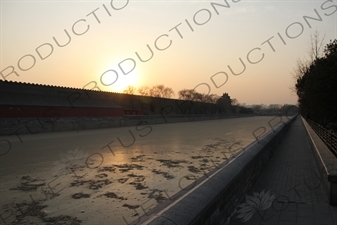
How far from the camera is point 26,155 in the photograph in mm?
10789

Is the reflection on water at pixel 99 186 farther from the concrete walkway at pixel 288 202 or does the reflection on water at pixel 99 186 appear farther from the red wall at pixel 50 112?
the red wall at pixel 50 112

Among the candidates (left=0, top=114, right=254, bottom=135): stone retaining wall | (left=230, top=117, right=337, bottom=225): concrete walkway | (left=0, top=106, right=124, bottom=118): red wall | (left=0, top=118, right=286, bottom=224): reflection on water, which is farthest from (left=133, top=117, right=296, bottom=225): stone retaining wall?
(left=0, top=106, right=124, bottom=118): red wall

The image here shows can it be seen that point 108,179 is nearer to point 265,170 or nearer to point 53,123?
point 265,170

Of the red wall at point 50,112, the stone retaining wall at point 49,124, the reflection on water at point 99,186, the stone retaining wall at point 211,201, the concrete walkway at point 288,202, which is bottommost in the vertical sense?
the concrete walkway at point 288,202

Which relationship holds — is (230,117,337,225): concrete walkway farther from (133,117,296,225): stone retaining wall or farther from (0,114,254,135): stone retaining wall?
(0,114,254,135): stone retaining wall

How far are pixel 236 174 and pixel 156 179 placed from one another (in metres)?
2.85

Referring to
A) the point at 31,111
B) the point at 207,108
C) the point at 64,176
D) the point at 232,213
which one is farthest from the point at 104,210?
the point at 207,108

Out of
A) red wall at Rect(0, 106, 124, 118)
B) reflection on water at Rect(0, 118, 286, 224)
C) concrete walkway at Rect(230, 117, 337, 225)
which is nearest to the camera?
concrete walkway at Rect(230, 117, 337, 225)

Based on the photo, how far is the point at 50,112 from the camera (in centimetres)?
2664

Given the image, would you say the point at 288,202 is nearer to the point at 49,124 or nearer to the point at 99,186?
the point at 99,186

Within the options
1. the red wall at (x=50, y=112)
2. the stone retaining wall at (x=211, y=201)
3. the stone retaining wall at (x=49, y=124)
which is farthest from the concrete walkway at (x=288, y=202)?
the red wall at (x=50, y=112)

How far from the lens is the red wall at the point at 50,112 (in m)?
22.9

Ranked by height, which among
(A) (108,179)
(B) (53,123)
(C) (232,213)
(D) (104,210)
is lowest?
(C) (232,213)

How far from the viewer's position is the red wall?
22945mm
